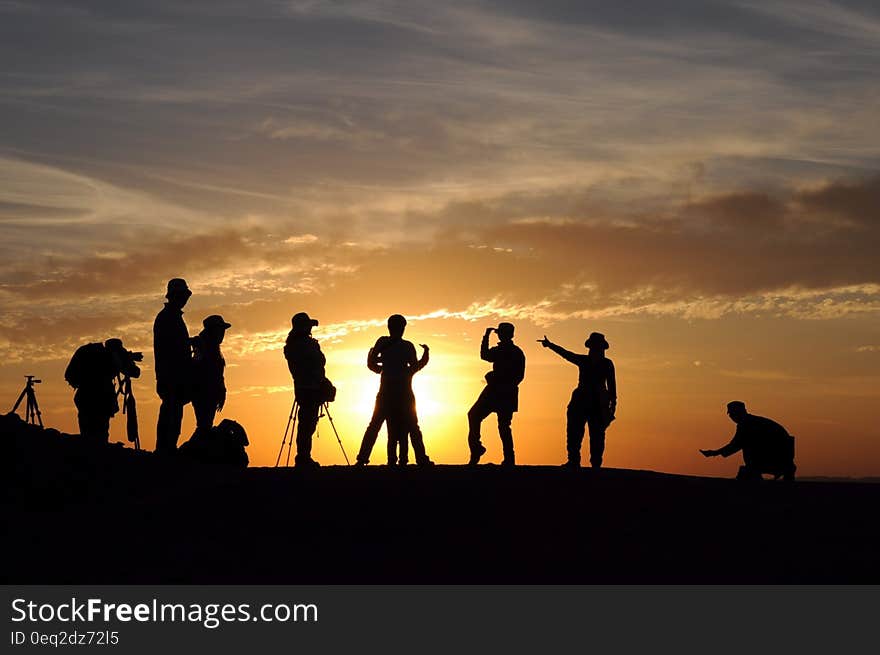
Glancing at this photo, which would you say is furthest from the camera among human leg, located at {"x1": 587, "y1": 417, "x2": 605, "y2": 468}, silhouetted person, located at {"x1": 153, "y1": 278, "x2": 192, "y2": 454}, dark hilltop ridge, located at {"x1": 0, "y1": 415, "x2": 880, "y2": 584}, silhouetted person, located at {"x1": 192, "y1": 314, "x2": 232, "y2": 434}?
human leg, located at {"x1": 587, "y1": 417, "x2": 605, "y2": 468}

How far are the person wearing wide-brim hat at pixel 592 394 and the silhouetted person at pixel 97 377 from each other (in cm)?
723

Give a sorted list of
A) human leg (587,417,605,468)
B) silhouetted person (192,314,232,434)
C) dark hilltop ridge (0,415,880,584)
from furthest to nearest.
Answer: human leg (587,417,605,468) → silhouetted person (192,314,232,434) → dark hilltop ridge (0,415,880,584)

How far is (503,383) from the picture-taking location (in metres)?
22.1

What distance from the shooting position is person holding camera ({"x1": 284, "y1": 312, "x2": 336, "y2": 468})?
2083cm

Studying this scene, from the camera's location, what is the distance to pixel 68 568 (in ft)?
53.1

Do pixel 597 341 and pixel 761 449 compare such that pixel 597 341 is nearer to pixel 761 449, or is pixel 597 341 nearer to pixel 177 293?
pixel 761 449

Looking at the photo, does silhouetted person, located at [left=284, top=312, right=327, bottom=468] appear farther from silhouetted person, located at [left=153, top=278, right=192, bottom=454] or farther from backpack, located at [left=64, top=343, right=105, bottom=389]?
backpack, located at [left=64, top=343, right=105, bottom=389]

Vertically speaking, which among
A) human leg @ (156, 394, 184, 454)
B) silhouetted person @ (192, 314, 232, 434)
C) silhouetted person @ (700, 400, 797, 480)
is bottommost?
silhouetted person @ (700, 400, 797, 480)

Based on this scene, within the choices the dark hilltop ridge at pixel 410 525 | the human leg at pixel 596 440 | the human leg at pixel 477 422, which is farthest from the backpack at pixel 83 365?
the human leg at pixel 596 440

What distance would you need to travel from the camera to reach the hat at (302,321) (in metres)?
20.9

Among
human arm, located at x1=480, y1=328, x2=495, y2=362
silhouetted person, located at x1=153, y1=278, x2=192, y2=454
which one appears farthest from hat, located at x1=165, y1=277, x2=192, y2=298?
human arm, located at x1=480, y1=328, x2=495, y2=362
